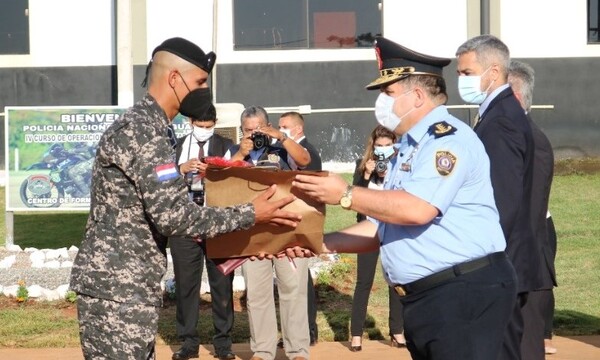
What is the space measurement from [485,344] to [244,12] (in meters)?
16.7

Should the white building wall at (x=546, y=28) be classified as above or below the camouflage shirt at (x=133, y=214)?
above

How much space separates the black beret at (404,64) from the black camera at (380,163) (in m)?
4.21

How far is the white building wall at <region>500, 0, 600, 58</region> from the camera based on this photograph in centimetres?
2083

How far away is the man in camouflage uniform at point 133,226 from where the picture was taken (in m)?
4.79

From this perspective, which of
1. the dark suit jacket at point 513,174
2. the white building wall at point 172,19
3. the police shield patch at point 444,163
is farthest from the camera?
the white building wall at point 172,19

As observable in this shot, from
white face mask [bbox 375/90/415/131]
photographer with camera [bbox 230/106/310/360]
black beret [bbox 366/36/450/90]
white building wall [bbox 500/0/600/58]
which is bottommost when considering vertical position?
photographer with camera [bbox 230/106/310/360]

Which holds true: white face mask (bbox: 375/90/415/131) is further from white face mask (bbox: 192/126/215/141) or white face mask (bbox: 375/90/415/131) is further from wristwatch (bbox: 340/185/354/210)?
white face mask (bbox: 192/126/215/141)

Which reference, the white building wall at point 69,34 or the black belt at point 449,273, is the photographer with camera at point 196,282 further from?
the white building wall at point 69,34

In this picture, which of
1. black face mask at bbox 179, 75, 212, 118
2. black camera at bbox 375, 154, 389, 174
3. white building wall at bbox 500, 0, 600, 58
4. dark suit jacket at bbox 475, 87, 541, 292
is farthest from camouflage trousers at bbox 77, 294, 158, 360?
white building wall at bbox 500, 0, 600, 58

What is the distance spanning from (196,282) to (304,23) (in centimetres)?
1224

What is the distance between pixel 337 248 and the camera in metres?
5.33

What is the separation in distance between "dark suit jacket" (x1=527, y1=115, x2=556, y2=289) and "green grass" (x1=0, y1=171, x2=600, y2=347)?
3.07 m

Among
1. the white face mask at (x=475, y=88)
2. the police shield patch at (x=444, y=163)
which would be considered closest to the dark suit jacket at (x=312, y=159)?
the white face mask at (x=475, y=88)

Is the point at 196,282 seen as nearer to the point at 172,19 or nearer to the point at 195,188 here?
the point at 195,188
